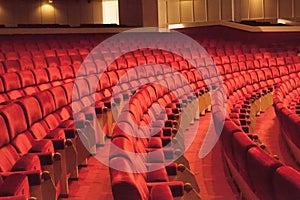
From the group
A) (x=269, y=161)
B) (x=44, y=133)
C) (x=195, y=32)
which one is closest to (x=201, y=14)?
(x=195, y=32)

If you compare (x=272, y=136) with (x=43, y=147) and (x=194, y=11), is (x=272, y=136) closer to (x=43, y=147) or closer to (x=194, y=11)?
(x=43, y=147)

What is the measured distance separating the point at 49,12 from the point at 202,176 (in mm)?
2625

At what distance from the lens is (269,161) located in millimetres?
408

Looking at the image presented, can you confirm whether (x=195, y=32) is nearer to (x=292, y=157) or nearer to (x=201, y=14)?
(x=201, y=14)

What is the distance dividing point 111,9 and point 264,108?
204 centimetres

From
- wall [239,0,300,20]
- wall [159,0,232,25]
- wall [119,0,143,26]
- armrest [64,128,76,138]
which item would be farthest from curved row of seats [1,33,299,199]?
wall [239,0,300,20]

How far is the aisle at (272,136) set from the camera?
890 mm

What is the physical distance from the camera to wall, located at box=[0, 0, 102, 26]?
3.07m

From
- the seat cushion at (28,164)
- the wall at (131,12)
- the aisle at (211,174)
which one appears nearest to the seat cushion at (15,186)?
the seat cushion at (28,164)

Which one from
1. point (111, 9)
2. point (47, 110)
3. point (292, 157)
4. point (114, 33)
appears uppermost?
point (111, 9)

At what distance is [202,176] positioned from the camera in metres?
0.77

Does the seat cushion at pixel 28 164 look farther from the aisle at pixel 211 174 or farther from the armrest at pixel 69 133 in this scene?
the aisle at pixel 211 174

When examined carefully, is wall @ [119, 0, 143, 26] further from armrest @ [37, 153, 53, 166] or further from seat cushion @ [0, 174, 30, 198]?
seat cushion @ [0, 174, 30, 198]

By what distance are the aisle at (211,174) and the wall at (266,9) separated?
2267 millimetres
